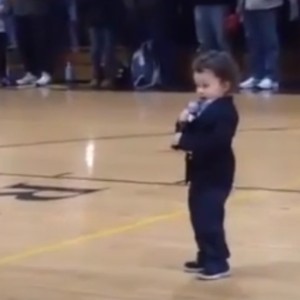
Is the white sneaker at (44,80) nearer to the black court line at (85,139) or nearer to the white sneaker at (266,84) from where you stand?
the white sneaker at (266,84)

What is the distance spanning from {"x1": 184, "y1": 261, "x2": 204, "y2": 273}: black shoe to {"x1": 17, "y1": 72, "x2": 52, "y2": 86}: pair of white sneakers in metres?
10.3

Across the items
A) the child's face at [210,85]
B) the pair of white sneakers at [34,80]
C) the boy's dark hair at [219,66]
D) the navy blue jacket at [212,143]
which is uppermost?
the boy's dark hair at [219,66]

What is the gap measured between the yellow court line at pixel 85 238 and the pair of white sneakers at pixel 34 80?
929 cm

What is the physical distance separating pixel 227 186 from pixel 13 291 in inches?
36.6

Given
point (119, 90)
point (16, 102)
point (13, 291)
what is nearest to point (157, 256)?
point (13, 291)

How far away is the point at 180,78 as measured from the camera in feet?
48.2

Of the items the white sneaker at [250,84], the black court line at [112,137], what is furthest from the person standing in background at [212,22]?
the black court line at [112,137]

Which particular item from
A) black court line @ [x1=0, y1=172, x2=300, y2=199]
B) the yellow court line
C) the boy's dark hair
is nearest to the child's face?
the boy's dark hair

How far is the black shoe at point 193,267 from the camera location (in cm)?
470

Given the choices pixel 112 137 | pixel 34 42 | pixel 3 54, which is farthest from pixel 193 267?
pixel 3 54

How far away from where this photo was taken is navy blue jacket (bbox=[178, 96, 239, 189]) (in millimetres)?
4594

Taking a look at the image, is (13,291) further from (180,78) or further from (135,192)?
(180,78)

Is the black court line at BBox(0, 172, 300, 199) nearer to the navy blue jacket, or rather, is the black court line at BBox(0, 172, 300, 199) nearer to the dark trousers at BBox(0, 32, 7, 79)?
the navy blue jacket

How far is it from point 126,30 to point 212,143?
33.0 feet
